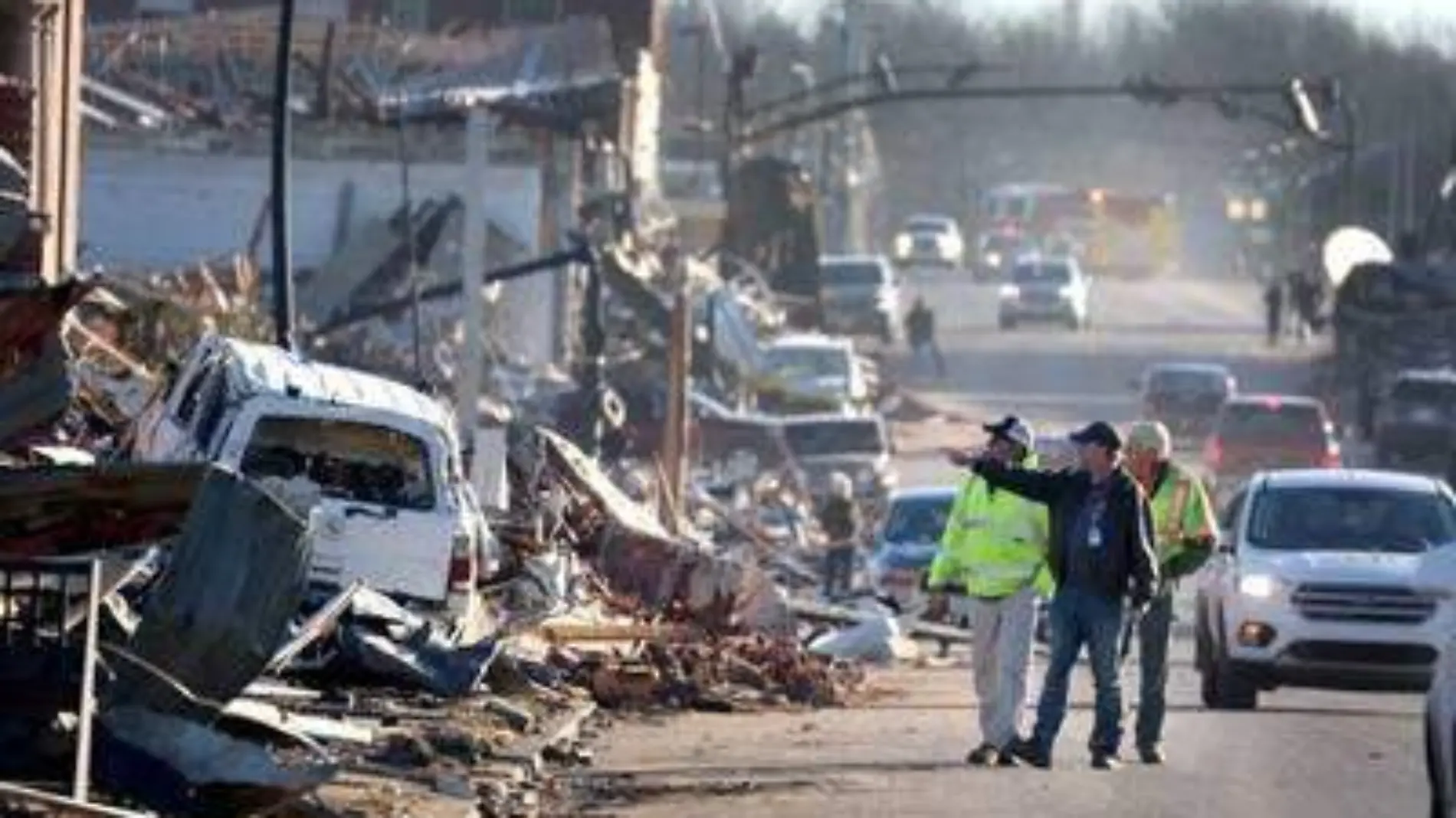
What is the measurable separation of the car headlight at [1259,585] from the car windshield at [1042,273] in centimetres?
7235

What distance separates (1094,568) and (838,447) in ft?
115

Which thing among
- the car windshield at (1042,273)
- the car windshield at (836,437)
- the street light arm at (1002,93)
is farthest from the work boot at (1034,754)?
the car windshield at (1042,273)

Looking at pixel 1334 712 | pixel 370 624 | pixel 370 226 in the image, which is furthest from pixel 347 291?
pixel 370 624

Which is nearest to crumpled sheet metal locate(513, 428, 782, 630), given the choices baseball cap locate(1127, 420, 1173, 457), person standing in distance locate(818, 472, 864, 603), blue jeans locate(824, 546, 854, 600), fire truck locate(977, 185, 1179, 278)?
baseball cap locate(1127, 420, 1173, 457)

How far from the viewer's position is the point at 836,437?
55.9m

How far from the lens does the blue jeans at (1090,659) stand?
819 inches

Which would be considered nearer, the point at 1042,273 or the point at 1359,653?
the point at 1359,653

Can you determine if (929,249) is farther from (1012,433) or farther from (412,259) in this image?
(1012,433)

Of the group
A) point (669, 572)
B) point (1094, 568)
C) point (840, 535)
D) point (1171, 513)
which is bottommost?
point (840, 535)

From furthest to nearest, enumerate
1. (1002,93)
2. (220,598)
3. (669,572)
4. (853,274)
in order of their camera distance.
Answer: (853,274) → (1002,93) → (669,572) → (220,598)

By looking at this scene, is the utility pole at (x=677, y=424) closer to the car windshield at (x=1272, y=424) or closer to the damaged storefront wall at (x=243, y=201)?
the car windshield at (x=1272, y=424)

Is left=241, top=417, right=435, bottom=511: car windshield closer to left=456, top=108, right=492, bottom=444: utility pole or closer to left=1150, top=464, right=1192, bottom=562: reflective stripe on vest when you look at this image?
left=1150, top=464, right=1192, bottom=562: reflective stripe on vest

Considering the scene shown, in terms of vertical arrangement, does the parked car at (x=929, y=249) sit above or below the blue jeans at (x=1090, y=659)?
below

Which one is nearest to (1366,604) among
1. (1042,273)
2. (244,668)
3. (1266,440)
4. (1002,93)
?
(244,668)
